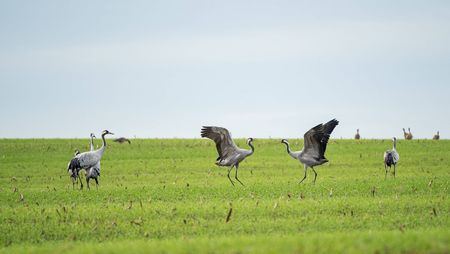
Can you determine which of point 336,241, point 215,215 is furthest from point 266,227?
point 336,241

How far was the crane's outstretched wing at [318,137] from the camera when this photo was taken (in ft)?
80.4

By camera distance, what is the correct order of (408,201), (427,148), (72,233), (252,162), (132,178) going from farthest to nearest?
1. (427,148)
2. (252,162)
3. (132,178)
4. (408,201)
5. (72,233)

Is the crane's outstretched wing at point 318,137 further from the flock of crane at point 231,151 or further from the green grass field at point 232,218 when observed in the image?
the green grass field at point 232,218

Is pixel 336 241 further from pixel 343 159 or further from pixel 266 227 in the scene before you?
pixel 343 159

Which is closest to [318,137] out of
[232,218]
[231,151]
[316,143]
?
[316,143]

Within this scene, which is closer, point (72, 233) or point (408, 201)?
point (72, 233)

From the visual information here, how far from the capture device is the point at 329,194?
21.9m

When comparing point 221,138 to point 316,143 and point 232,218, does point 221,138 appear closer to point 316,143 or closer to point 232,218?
point 316,143

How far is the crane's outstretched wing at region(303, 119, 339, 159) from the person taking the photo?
965 inches

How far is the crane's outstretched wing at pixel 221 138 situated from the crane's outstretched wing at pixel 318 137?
110 inches

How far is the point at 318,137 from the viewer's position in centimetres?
2517

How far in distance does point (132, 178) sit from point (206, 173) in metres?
3.98

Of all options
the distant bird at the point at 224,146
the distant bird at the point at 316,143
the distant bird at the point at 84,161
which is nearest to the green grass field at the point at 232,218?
the distant bird at the point at 316,143

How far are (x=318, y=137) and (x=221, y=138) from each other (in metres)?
3.53
